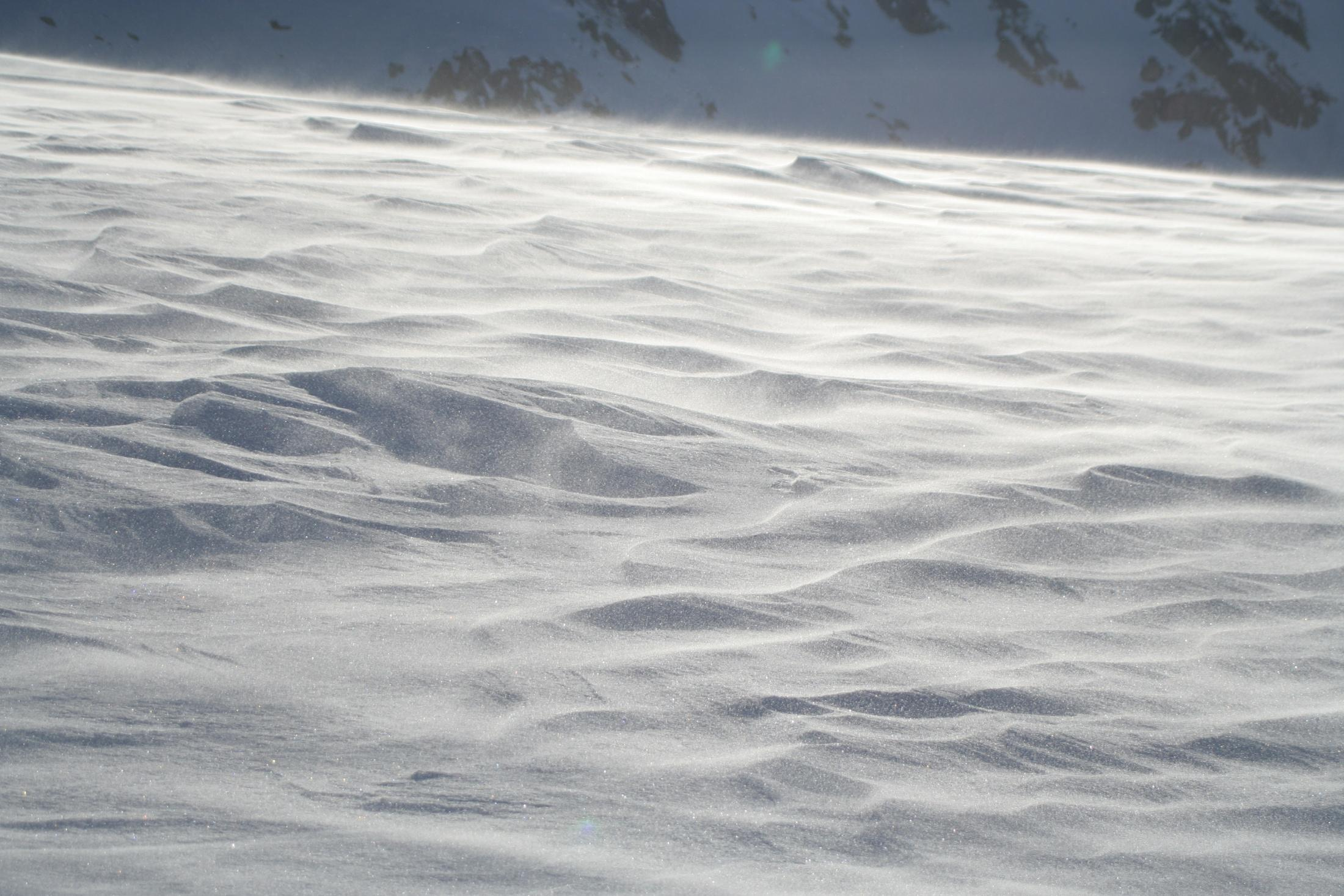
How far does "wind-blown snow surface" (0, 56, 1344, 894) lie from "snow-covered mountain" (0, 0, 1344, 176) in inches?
473

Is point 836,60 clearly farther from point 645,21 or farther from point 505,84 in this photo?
point 505,84

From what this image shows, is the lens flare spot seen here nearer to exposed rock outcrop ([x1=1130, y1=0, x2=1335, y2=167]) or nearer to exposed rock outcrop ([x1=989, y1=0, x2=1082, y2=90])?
exposed rock outcrop ([x1=989, y1=0, x2=1082, y2=90])

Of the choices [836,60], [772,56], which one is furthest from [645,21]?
[836,60]

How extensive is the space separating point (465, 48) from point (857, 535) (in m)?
14.8

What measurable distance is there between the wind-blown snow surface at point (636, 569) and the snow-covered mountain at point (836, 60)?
12011 mm

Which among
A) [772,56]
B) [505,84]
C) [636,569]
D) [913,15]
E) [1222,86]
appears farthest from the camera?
[913,15]

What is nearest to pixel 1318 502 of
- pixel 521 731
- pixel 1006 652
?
pixel 1006 652

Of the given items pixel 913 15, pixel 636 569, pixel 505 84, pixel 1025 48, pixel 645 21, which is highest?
pixel 913 15

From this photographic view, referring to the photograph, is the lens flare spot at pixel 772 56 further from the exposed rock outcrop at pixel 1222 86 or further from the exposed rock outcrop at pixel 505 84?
the exposed rock outcrop at pixel 1222 86

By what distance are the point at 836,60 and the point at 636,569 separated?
16.8 meters

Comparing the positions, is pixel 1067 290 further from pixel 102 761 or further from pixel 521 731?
pixel 102 761

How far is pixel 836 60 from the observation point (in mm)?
17094

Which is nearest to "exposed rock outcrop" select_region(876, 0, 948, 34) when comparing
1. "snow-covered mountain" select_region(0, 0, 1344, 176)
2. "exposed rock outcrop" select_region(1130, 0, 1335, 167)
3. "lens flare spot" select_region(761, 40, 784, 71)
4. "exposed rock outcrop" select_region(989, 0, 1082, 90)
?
"snow-covered mountain" select_region(0, 0, 1344, 176)

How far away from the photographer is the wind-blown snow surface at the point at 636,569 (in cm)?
119
